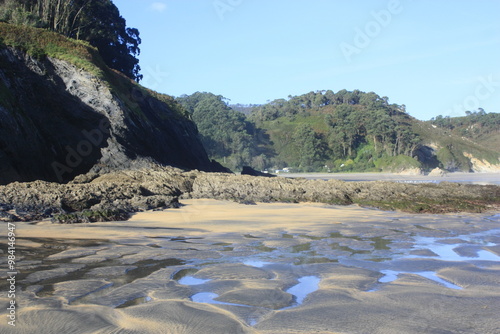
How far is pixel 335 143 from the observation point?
74000 mm

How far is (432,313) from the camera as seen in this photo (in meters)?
4.21

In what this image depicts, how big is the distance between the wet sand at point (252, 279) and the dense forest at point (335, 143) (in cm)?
5394

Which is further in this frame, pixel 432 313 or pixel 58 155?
pixel 58 155

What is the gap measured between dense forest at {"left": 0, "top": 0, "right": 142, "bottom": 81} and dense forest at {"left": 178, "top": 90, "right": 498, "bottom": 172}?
29.4m

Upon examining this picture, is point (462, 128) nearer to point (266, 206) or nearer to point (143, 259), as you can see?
point (266, 206)

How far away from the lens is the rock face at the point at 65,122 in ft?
47.2

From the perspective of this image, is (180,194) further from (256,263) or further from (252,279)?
(252,279)

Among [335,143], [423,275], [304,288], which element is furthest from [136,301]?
[335,143]

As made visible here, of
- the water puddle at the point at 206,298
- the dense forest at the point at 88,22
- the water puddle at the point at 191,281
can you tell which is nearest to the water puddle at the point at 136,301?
the water puddle at the point at 206,298

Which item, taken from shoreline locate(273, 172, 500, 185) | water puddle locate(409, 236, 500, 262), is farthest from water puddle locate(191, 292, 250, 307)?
shoreline locate(273, 172, 500, 185)

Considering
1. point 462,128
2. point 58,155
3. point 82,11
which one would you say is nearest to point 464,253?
point 58,155

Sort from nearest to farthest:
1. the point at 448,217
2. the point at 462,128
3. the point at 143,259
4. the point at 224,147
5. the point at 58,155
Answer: the point at 143,259 < the point at 448,217 < the point at 58,155 < the point at 224,147 < the point at 462,128

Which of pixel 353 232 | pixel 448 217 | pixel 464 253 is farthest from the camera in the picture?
pixel 448 217

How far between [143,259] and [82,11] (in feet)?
91.7
